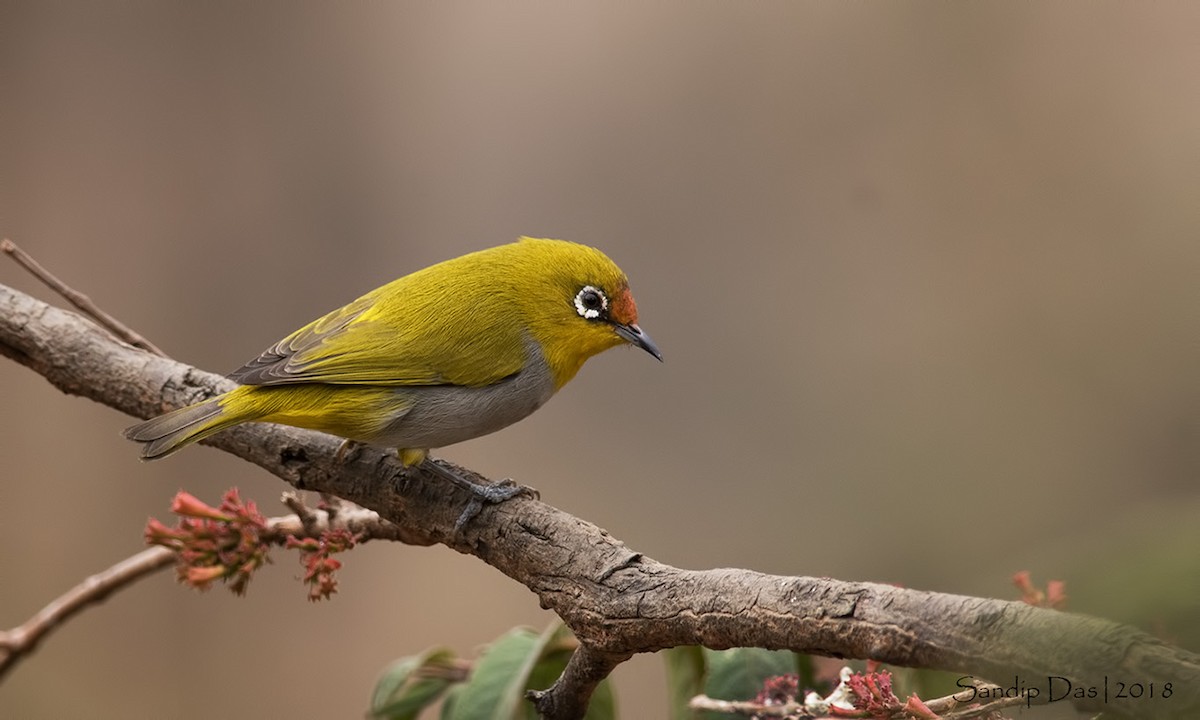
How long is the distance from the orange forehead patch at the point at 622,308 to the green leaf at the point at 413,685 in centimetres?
117

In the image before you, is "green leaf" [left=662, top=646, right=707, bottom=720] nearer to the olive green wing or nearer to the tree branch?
the tree branch

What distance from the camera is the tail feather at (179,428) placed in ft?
8.88

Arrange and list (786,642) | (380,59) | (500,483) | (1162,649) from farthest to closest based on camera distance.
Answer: (380,59)
(500,483)
(786,642)
(1162,649)

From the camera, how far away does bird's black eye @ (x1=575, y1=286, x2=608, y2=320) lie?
11.2 feet

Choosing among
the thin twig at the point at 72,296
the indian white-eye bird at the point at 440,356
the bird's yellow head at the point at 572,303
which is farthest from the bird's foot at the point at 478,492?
the thin twig at the point at 72,296

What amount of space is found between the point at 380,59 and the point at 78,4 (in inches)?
72.6

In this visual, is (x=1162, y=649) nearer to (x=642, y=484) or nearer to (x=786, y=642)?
(x=786, y=642)

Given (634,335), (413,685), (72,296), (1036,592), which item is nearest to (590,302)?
(634,335)

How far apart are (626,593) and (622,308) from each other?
4.89 ft

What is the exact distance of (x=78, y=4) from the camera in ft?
21.0

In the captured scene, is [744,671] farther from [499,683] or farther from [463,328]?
[463,328]

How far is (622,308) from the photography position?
11.3ft

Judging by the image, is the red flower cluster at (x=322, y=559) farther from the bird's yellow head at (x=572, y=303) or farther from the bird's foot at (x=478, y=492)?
the bird's yellow head at (x=572, y=303)

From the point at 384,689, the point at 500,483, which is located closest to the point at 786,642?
the point at 500,483
